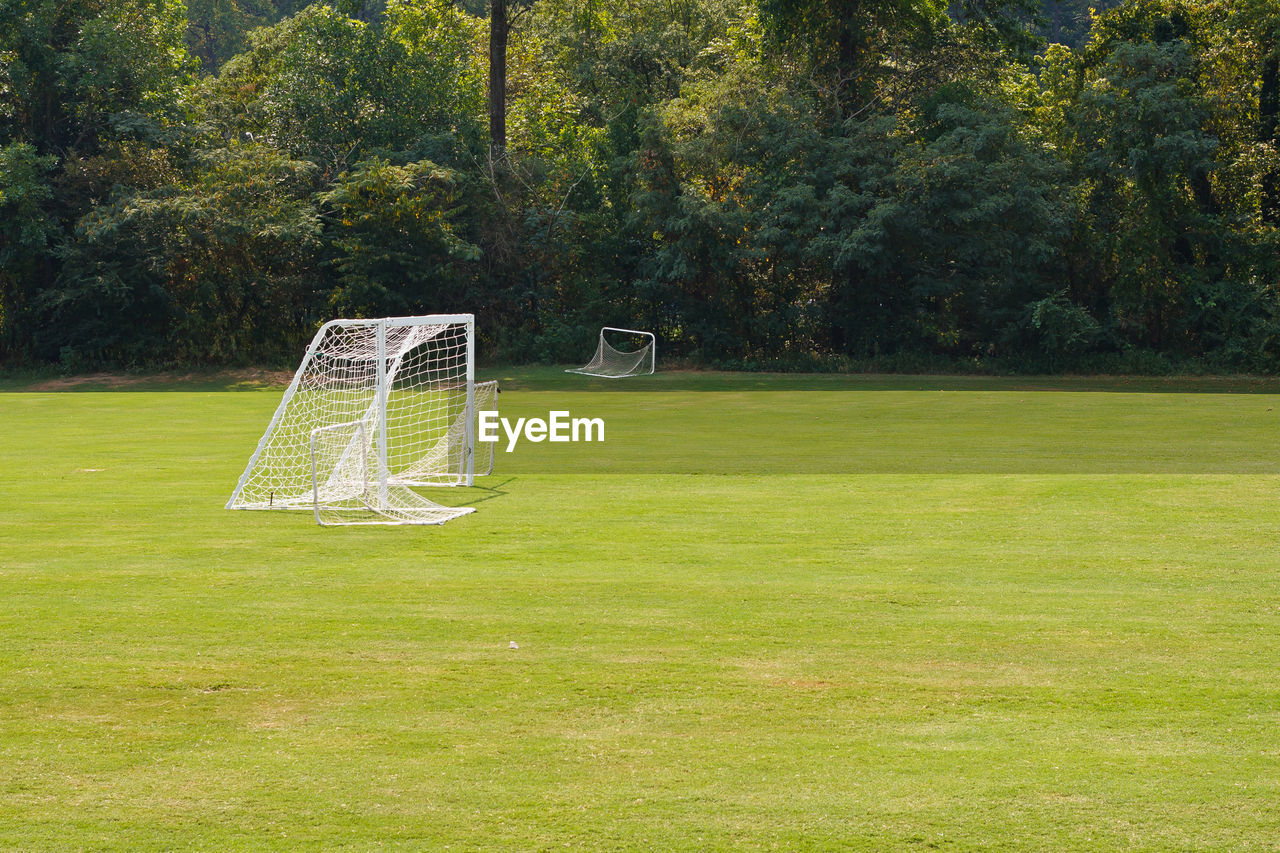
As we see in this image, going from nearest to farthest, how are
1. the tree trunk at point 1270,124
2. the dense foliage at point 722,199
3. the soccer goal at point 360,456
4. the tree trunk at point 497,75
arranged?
the soccer goal at point 360,456, the tree trunk at point 1270,124, the dense foliage at point 722,199, the tree trunk at point 497,75

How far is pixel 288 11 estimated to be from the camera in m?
87.8

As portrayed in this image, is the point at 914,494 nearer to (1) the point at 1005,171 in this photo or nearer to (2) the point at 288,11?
(1) the point at 1005,171

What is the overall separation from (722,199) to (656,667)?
110ft

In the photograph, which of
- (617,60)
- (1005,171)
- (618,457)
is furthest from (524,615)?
(617,60)

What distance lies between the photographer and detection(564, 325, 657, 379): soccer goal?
38312mm

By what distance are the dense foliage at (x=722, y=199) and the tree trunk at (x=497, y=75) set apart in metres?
0.62

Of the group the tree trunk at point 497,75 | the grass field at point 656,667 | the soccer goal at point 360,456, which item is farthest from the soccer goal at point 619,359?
the grass field at point 656,667

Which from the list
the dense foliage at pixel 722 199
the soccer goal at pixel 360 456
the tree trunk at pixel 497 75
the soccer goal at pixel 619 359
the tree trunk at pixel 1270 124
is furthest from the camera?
the tree trunk at pixel 497 75

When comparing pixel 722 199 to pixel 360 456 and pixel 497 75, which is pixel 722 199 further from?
pixel 360 456

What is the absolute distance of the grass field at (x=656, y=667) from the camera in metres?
5.29

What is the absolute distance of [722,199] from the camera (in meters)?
39.9

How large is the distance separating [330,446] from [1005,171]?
26.4 meters

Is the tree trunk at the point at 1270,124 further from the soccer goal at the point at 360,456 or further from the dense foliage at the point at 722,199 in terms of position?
the soccer goal at the point at 360,456

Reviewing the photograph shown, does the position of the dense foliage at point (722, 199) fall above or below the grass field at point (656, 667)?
above
